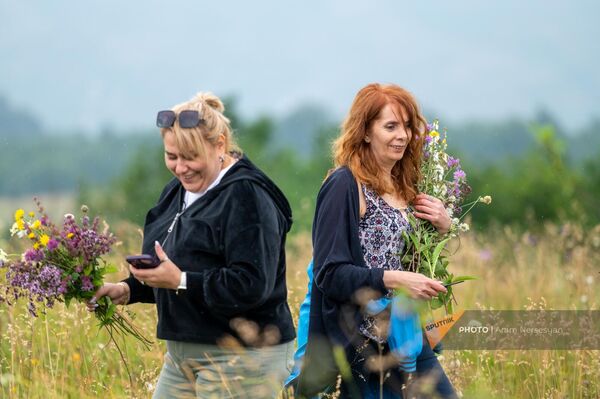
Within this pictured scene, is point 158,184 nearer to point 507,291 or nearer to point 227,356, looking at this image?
point 507,291

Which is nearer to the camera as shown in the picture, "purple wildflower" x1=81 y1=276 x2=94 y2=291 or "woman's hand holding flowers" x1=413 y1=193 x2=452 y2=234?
"purple wildflower" x1=81 y1=276 x2=94 y2=291

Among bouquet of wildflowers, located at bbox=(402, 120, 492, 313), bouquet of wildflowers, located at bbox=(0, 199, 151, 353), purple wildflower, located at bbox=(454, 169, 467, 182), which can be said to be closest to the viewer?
bouquet of wildflowers, located at bbox=(0, 199, 151, 353)

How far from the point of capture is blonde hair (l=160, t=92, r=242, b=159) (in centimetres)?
382

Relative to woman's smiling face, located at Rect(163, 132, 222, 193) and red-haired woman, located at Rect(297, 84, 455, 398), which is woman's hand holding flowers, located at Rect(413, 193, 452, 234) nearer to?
red-haired woman, located at Rect(297, 84, 455, 398)

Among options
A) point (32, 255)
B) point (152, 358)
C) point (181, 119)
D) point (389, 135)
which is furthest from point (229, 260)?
point (152, 358)

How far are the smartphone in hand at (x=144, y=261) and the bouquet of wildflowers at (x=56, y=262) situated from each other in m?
0.28

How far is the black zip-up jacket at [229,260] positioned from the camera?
371 cm

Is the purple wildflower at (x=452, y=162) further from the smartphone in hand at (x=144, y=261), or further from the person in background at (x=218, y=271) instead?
the smartphone in hand at (x=144, y=261)

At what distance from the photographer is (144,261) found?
3.72 metres

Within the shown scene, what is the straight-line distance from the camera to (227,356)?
3.83m

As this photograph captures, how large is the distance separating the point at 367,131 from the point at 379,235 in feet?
1.57

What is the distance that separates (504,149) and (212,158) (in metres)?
161

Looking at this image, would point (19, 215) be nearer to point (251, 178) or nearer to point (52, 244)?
point (52, 244)

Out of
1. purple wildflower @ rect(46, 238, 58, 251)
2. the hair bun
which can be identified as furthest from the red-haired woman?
purple wildflower @ rect(46, 238, 58, 251)
